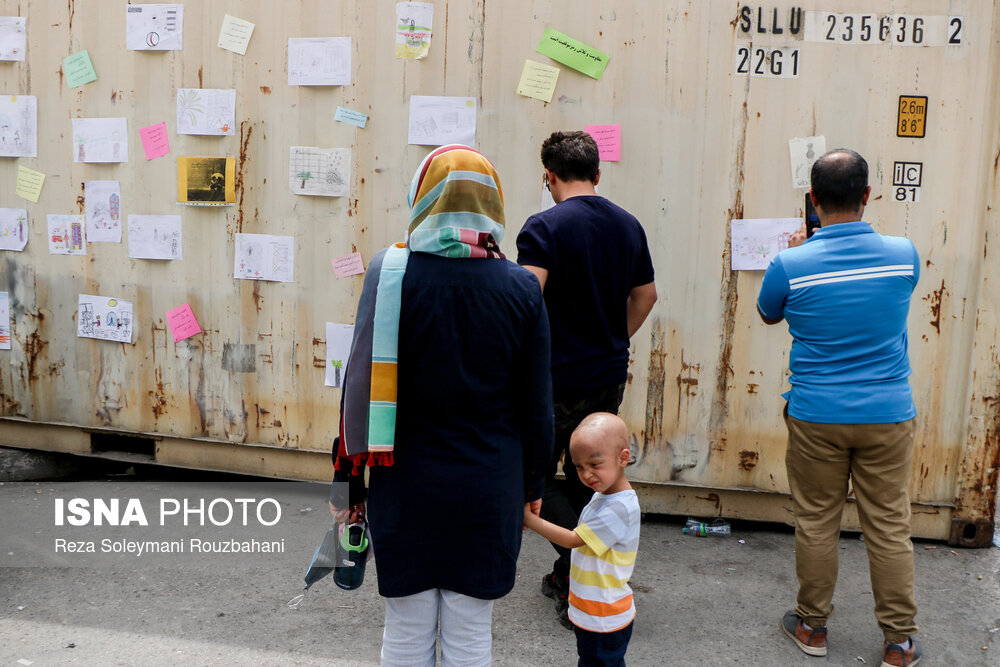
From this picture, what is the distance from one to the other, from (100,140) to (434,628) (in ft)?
12.1

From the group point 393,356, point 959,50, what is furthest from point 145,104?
point 959,50

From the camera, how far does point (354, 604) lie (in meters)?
3.66

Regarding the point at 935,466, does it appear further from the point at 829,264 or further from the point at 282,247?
the point at 282,247

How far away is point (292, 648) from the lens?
3307mm

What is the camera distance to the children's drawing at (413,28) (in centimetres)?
438

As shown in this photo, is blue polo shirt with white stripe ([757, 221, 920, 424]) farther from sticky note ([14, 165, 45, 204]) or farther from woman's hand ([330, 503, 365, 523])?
sticky note ([14, 165, 45, 204])

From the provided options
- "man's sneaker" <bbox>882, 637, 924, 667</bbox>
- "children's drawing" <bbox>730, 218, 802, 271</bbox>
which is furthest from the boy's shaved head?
"children's drawing" <bbox>730, 218, 802, 271</bbox>

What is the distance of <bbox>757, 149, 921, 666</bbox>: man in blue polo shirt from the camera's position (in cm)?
306

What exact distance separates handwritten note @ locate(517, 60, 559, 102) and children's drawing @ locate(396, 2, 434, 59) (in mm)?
526

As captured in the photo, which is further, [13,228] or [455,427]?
[13,228]

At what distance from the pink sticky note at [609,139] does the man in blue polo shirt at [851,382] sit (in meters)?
1.31

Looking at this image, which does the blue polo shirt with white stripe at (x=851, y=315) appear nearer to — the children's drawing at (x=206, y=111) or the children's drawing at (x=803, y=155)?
the children's drawing at (x=803, y=155)

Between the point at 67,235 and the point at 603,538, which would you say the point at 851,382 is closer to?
the point at 603,538

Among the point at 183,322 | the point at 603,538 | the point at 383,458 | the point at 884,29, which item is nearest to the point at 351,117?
the point at 183,322
